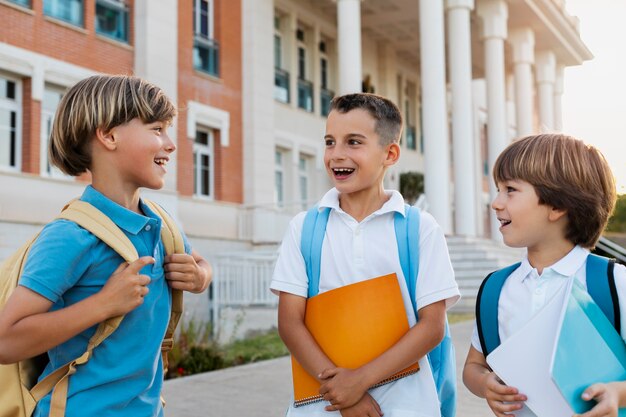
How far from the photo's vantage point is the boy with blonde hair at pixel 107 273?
1900 millimetres

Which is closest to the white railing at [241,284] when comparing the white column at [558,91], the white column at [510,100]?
the white column at [558,91]

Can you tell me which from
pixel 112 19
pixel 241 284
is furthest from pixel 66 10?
pixel 241 284

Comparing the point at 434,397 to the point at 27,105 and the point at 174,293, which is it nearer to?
the point at 174,293

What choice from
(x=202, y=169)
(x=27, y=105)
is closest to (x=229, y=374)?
(x=27, y=105)

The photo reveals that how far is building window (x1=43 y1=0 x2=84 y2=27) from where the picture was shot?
45.8ft

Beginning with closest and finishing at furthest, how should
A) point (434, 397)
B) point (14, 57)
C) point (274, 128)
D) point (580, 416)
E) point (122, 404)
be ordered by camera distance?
point (580, 416)
point (122, 404)
point (434, 397)
point (14, 57)
point (274, 128)

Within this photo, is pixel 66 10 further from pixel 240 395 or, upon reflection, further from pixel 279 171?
pixel 240 395

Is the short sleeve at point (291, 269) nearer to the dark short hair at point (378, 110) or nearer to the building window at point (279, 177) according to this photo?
the dark short hair at point (378, 110)

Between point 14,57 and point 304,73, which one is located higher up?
point 304,73

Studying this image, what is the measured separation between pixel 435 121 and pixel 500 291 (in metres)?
17.0

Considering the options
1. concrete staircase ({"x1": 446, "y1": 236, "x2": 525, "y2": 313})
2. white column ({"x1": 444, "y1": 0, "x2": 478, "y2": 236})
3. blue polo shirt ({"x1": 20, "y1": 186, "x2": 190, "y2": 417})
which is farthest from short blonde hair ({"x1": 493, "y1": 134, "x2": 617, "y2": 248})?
white column ({"x1": 444, "y1": 0, "x2": 478, "y2": 236})

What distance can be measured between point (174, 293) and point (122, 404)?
390 mm

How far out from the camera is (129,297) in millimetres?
1970

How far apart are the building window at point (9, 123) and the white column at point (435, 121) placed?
10.0m
